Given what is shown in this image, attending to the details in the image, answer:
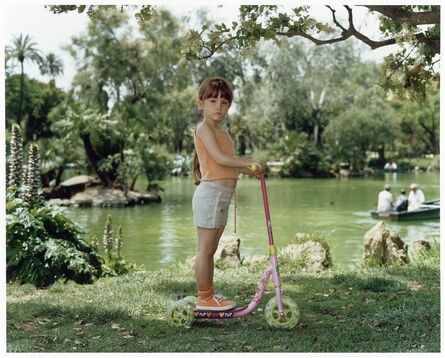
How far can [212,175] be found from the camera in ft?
13.2

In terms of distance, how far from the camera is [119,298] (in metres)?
5.12

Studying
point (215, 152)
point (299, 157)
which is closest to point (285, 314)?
point (215, 152)

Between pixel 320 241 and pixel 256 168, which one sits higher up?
pixel 256 168

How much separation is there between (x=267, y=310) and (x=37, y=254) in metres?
2.75

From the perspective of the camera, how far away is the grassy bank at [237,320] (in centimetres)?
389

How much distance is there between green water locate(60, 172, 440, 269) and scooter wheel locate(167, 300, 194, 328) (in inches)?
160

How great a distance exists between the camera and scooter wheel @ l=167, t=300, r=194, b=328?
4141mm

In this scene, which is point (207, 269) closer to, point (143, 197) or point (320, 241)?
point (320, 241)

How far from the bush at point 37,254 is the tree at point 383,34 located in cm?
215

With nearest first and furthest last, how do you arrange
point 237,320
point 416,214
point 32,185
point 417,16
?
point 237,320 < point 417,16 < point 32,185 < point 416,214

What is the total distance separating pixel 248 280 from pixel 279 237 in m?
7.69

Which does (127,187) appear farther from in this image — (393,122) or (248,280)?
(393,122)

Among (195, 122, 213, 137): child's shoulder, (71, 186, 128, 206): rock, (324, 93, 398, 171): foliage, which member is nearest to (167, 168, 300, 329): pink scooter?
(195, 122, 213, 137): child's shoulder

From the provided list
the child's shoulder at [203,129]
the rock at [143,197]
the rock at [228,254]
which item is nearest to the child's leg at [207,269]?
the child's shoulder at [203,129]
